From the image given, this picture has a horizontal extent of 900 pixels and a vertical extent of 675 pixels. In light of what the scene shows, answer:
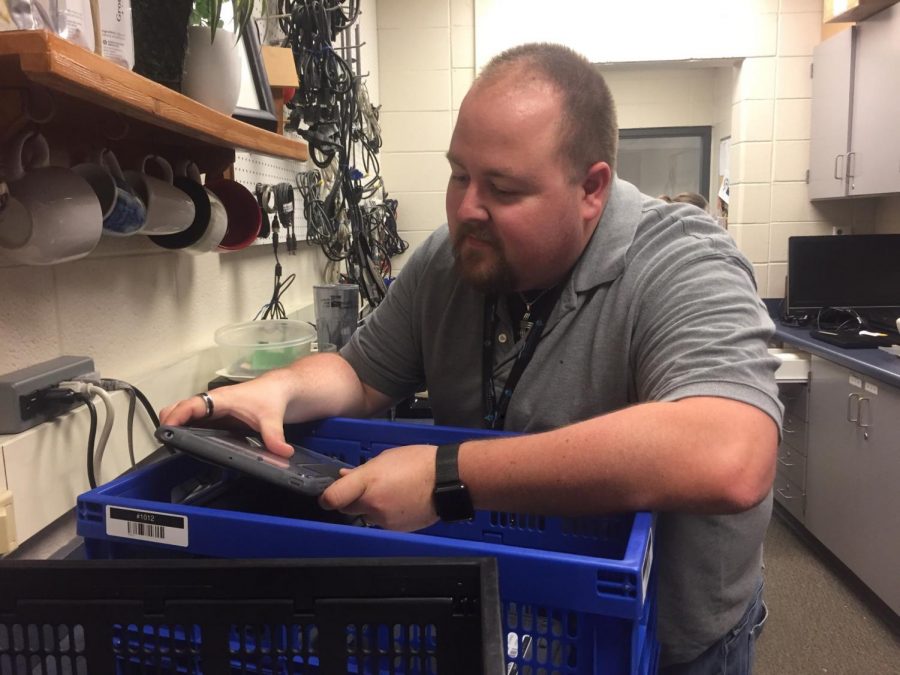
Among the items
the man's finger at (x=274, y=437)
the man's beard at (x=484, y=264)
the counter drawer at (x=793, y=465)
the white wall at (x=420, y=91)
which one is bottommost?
the counter drawer at (x=793, y=465)

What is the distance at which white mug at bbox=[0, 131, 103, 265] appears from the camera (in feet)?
2.68

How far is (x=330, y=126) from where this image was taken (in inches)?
86.3

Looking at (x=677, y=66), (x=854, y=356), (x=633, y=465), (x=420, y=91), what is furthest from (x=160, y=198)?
(x=677, y=66)

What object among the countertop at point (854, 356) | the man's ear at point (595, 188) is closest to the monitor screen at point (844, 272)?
the countertop at point (854, 356)

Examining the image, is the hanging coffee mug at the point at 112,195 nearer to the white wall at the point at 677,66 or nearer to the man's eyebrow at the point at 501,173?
the man's eyebrow at the point at 501,173

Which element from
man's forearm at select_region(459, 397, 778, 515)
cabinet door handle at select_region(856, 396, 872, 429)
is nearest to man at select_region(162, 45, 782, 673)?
man's forearm at select_region(459, 397, 778, 515)

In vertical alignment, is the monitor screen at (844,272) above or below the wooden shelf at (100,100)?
below

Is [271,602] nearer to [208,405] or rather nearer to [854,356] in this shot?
[208,405]

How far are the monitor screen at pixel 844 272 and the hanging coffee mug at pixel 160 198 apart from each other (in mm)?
3062

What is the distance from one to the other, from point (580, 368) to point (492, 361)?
0.50 ft

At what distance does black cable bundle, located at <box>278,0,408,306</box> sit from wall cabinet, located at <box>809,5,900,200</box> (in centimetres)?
226

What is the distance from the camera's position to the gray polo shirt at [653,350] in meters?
0.87

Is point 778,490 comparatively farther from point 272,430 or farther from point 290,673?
point 290,673

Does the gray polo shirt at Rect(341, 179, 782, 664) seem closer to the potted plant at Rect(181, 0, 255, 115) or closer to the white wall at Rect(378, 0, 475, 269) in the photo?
the potted plant at Rect(181, 0, 255, 115)
